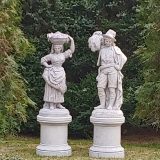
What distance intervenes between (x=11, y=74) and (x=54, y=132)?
310cm

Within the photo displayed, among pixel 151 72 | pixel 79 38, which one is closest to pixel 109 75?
pixel 151 72

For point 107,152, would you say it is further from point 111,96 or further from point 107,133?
point 111,96

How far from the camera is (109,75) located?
32.1 ft

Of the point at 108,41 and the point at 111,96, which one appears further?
the point at 108,41

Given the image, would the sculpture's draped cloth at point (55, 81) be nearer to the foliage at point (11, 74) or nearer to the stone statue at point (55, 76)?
the stone statue at point (55, 76)

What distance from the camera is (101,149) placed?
31.9 feet

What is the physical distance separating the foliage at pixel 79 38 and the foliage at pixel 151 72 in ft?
2.97

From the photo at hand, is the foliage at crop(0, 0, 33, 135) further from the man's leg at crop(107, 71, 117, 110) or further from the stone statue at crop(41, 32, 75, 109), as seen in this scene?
the man's leg at crop(107, 71, 117, 110)

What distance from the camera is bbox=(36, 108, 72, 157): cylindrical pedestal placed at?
Answer: 9805mm

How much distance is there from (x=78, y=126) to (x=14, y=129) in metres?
1.55

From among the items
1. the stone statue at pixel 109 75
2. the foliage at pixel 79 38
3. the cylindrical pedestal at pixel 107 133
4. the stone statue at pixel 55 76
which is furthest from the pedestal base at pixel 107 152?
the foliage at pixel 79 38

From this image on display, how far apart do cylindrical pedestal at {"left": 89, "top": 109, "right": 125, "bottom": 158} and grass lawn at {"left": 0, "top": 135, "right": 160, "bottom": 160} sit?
0.23 metres

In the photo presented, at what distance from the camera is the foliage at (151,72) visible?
12414mm

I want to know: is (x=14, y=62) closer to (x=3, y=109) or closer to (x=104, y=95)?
(x=3, y=109)
